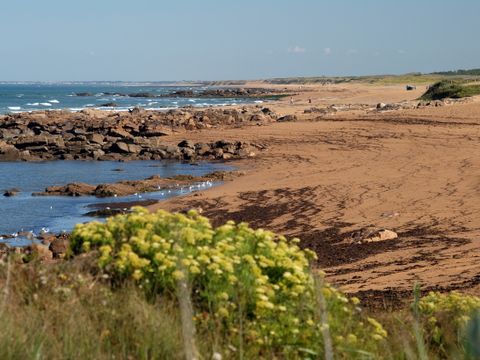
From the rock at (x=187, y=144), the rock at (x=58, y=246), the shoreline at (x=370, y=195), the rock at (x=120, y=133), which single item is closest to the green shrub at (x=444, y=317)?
the shoreline at (x=370, y=195)

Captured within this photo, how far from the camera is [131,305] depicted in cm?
493

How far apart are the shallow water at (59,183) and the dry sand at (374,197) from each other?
197 centimetres

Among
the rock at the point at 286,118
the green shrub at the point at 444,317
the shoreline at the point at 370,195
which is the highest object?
the green shrub at the point at 444,317

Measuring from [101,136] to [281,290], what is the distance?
30.7 m

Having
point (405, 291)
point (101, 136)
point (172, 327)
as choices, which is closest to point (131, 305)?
point (172, 327)

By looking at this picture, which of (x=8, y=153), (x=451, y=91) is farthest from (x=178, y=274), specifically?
(x=451, y=91)

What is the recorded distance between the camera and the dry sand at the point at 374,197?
12023mm

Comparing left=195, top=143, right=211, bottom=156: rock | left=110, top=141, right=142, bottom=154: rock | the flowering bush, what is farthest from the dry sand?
the flowering bush

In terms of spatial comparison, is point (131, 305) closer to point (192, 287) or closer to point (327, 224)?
point (192, 287)

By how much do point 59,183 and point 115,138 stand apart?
1060cm

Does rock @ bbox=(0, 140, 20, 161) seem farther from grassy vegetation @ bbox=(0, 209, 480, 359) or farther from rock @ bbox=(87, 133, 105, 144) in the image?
grassy vegetation @ bbox=(0, 209, 480, 359)

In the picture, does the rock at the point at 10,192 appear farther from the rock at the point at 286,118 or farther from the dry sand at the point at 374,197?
the rock at the point at 286,118

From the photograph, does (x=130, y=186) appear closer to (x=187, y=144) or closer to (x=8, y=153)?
(x=187, y=144)

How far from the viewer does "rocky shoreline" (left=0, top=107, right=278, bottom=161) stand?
1256 inches
